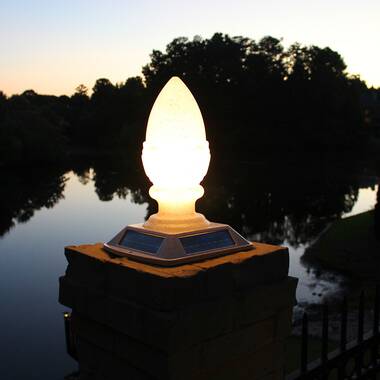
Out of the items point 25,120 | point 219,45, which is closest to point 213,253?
point 25,120

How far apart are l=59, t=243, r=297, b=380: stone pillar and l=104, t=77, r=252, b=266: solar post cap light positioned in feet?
0.35

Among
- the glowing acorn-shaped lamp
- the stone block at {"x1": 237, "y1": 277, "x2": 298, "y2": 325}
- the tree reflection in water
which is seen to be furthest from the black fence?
the tree reflection in water

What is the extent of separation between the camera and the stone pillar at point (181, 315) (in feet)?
6.35

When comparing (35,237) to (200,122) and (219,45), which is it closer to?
(200,122)

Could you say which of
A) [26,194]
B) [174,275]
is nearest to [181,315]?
[174,275]

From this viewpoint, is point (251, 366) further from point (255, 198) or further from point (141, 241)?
point (255, 198)

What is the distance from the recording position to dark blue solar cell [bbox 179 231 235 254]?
220cm

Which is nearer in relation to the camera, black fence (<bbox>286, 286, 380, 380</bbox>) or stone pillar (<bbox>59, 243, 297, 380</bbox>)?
stone pillar (<bbox>59, 243, 297, 380</bbox>)

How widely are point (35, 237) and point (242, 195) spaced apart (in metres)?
19.3

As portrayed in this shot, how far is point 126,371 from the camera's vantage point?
2170mm

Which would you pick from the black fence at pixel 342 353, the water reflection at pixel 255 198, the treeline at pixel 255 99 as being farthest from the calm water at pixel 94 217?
the black fence at pixel 342 353

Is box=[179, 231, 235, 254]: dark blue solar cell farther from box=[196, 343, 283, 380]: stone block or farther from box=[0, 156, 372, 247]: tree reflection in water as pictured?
box=[0, 156, 372, 247]: tree reflection in water

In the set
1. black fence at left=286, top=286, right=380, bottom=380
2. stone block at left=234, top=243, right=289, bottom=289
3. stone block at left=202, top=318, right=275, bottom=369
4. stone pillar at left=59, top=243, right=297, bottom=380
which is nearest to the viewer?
stone pillar at left=59, top=243, right=297, bottom=380

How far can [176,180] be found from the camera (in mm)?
2352
